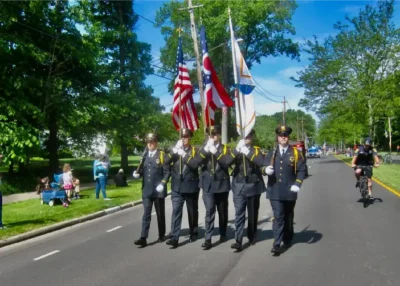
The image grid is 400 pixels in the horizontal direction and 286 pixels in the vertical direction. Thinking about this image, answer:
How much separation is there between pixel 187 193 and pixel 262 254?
1.68 metres

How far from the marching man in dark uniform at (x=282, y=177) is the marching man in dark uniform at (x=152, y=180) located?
→ 71.2 inches

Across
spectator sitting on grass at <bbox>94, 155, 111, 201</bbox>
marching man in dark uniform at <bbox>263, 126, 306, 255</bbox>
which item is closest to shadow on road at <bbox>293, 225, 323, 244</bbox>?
marching man in dark uniform at <bbox>263, 126, 306, 255</bbox>

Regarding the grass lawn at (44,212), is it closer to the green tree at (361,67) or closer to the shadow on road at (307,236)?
the shadow on road at (307,236)

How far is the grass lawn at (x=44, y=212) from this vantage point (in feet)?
35.1

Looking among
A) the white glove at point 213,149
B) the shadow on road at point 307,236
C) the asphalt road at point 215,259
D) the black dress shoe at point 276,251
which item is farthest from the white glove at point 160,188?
the shadow on road at point 307,236

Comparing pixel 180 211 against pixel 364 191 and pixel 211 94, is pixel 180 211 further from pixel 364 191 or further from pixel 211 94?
pixel 364 191

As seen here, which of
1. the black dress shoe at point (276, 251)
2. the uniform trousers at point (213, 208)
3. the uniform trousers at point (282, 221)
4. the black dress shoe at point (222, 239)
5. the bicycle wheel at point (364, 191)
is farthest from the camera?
the bicycle wheel at point (364, 191)

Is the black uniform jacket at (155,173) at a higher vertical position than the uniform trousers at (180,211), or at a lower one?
higher

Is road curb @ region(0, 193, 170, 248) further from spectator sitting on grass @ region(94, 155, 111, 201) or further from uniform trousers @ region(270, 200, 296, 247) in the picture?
uniform trousers @ region(270, 200, 296, 247)

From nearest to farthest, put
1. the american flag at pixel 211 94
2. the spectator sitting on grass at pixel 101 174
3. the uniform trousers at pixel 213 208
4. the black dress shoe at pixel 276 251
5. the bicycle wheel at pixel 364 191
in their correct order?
the black dress shoe at pixel 276 251
the uniform trousers at pixel 213 208
the american flag at pixel 211 94
the bicycle wheel at pixel 364 191
the spectator sitting on grass at pixel 101 174

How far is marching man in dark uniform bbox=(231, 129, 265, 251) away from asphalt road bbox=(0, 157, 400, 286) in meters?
0.55

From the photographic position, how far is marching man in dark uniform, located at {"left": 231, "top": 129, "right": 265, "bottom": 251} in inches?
295

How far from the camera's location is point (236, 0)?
39719 millimetres

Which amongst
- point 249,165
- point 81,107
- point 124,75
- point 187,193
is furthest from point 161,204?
point 124,75
